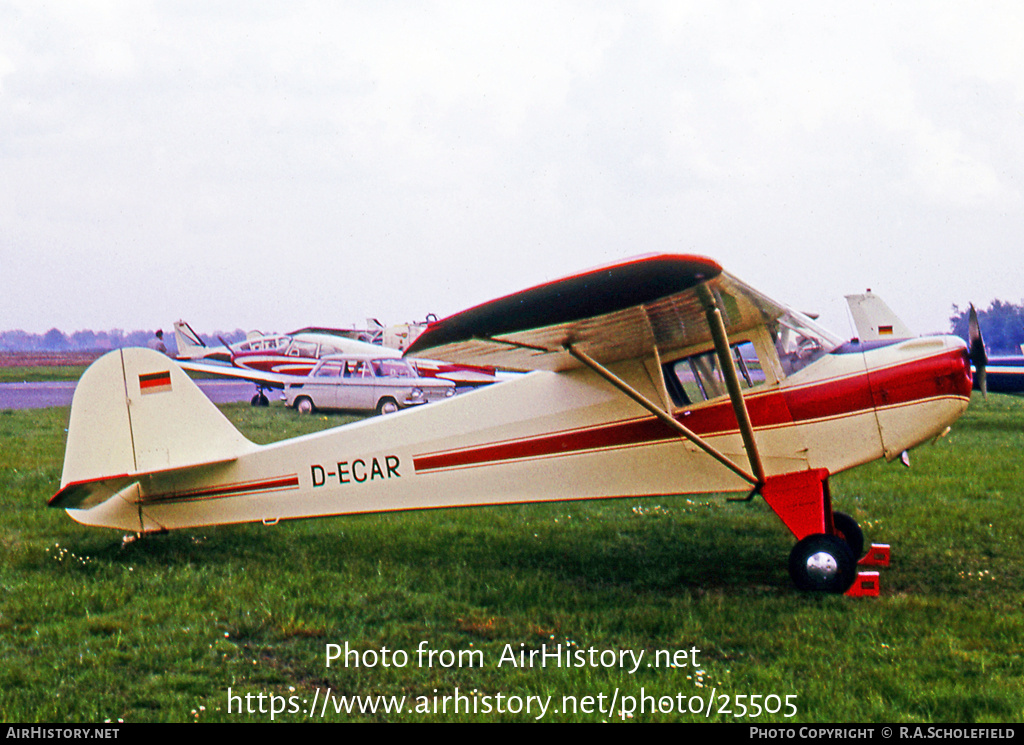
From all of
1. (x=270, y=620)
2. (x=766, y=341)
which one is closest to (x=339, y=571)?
(x=270, y=620)

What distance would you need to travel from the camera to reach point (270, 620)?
16.9 ft

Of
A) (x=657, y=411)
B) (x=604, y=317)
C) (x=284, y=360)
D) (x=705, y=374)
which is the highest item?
(x=604, y=317)

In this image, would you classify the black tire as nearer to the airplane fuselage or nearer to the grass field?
the grass field

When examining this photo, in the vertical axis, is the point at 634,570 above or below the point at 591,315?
below

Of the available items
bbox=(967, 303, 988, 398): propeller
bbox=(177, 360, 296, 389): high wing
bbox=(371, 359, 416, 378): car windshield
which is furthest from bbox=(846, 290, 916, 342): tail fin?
bbox=(177, 360, 296, 389): high wing

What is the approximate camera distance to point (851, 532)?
675 centimetres

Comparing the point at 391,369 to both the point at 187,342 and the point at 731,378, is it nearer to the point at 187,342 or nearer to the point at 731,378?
the point at 187,342

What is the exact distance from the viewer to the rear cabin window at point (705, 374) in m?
6.25

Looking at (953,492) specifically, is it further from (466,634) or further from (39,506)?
(39,506)

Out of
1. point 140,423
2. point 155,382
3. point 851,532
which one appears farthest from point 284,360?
point 851,532

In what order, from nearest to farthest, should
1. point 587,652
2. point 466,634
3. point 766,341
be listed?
Answer: point 587,652
point 466,634
point 766,341

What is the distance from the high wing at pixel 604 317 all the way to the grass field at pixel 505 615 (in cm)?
180

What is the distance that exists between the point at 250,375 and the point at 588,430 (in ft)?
69.8

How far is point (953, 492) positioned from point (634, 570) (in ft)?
16.9
